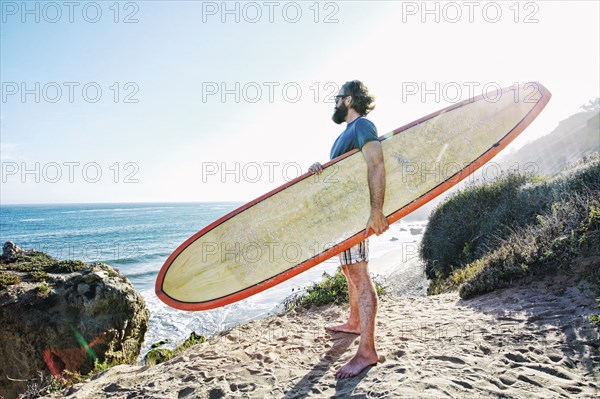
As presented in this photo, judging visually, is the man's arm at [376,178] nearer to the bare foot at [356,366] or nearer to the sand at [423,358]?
the bare foot at [356,366]

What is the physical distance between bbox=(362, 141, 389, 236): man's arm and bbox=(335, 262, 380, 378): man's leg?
1.38 feet

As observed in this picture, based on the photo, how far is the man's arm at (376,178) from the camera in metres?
2.72

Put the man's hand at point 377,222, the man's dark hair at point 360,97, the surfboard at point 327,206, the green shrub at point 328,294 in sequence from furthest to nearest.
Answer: the green shrub at point 328,294 < the surfboard at point 327,206 < the man's dark hair at point 360,97 < the man's hand at point 377,222

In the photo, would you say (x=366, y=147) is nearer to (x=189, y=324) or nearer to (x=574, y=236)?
(x=574, y=236)

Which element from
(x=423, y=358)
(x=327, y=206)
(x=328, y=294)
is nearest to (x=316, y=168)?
(x=327, y=206)

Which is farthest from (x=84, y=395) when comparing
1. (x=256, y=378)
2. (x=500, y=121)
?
(x=500, y=121)

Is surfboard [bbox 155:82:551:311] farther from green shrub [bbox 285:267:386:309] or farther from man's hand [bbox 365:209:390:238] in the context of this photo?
green shrub [bbox 285:267:386:309]

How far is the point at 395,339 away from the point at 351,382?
3.32 ft

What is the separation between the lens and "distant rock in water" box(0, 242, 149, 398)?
482 cm

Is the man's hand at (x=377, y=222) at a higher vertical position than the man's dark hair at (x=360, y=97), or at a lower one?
lower

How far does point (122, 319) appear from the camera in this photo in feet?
18.1

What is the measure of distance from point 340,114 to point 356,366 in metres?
2.26

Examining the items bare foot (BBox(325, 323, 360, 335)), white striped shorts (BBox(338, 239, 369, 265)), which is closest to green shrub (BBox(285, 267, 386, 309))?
bare foot (BBox(325, 323, 360, 335))

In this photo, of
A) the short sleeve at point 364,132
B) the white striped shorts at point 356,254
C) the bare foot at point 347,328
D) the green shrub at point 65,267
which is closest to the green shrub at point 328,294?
the bare foot at point 347,328
